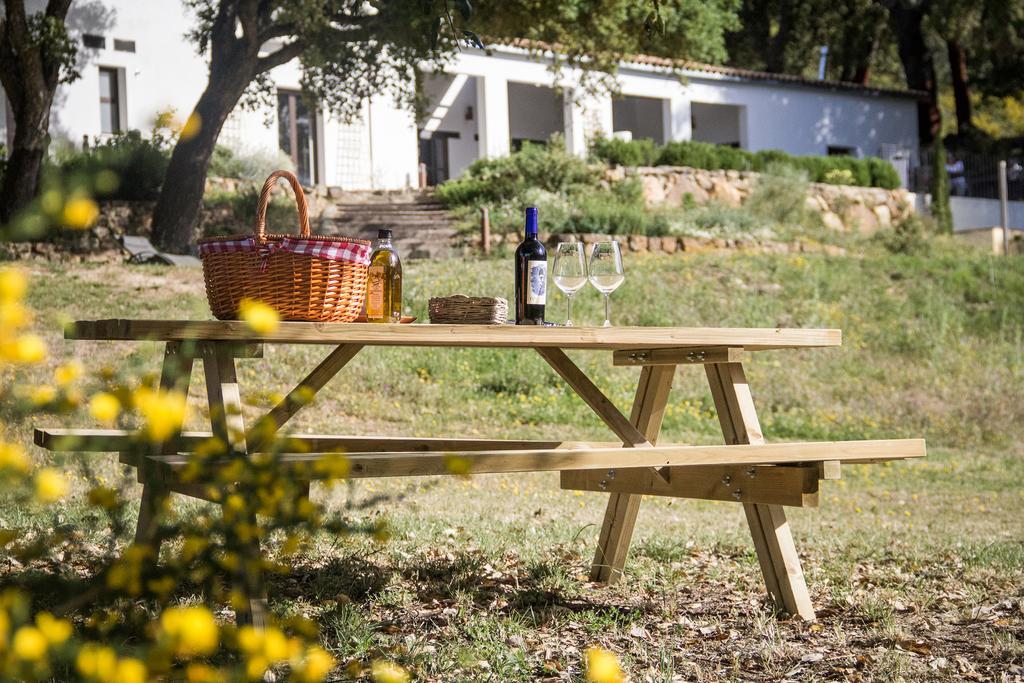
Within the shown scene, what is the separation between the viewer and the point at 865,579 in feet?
14.5

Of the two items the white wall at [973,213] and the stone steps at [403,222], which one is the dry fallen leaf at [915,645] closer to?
the stone steps at [403,222]

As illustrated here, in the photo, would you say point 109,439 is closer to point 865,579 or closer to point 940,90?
point 865,579

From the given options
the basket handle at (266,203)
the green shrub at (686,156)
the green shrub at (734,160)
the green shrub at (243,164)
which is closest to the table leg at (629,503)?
the basket handle at (266,203)

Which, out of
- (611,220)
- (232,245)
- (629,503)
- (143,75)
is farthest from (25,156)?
(232,245)

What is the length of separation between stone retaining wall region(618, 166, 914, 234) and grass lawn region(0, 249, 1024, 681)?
380cm

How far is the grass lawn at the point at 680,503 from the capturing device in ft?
10.8

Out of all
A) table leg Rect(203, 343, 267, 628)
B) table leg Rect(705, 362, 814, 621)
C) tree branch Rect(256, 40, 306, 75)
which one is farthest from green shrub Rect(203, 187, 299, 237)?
table leg Rect(203, 343, 267, 628)

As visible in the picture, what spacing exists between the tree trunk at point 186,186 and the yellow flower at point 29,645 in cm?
1396

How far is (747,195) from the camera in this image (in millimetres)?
18859

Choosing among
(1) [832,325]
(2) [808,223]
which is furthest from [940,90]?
(1) [832,325]

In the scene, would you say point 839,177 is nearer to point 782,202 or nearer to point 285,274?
point 782,202

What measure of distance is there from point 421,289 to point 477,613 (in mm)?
8315

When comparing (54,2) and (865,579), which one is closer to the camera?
(865,579)

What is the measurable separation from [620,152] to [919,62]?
12987 millimetres
